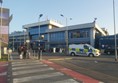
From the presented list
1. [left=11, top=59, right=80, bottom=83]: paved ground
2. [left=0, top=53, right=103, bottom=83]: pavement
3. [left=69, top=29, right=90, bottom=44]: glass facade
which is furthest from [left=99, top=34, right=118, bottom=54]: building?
Result: [left=11, top=59, right=80, bottom=83]: paved ground

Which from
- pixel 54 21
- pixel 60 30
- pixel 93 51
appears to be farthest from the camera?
pixel 54 21

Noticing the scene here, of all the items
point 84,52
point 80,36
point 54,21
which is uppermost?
point 54,21

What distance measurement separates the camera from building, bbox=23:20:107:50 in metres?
73.3

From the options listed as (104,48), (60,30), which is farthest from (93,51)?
(60,30)

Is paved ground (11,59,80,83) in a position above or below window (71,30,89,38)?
below

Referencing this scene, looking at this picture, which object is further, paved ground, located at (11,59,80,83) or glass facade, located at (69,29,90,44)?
glass facade, located at (69,29,90,44)

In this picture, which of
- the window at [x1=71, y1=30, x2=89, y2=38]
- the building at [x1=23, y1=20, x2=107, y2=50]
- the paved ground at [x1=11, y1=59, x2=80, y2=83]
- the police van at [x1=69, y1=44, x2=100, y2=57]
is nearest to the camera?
the paved ground at [x1=11, y1=59, x2=80, y2=83]

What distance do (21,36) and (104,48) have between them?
75.2 m

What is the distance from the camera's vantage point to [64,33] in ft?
280

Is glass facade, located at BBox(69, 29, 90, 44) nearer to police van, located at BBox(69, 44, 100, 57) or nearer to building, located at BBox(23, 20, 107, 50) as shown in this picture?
building, located at BBox(23, 20, 107, 50)

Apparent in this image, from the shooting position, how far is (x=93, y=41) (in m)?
71.9

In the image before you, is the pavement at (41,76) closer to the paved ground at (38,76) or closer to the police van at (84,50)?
the paved ground at (38,76)

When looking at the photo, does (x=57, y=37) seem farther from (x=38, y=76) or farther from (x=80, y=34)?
(x=38, y=76)

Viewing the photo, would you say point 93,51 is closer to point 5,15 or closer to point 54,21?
point 5,15
